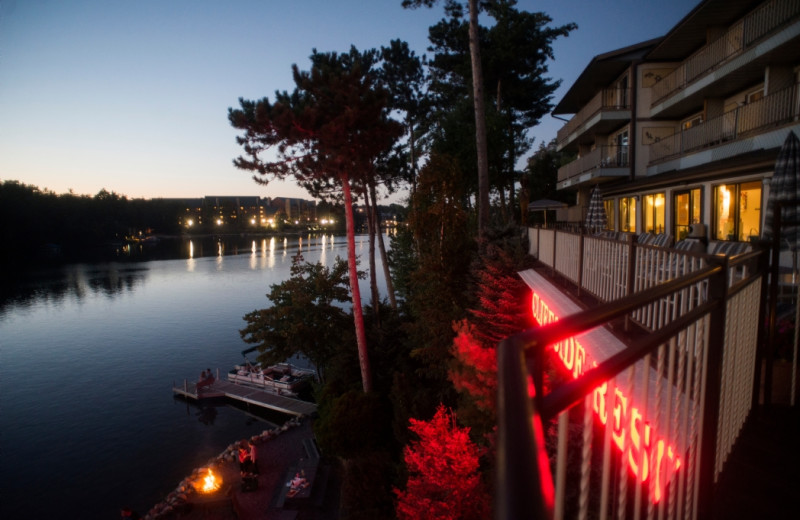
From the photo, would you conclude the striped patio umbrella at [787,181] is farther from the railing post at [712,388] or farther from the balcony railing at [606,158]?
the balcony railing at [606,158]

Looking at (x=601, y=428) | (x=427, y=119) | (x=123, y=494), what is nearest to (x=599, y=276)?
(x=601, y=428)

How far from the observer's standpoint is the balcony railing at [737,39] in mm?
11734

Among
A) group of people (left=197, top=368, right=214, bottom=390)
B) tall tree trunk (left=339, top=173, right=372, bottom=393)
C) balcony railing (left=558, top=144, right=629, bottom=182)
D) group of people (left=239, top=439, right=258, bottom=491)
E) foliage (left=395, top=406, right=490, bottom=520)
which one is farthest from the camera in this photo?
group of people (left=197, top=368, right=214, bottom=390)

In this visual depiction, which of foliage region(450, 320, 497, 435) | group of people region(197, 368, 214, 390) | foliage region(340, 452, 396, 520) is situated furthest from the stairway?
group of people region(197, 368, 214, 390)

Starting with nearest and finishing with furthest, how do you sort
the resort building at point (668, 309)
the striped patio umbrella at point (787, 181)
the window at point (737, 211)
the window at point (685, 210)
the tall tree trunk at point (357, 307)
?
the resort building at point (668, 309) < the striped patio umbrella at point (787, 181) < the window at point (737, 211) < the window at point (685, 210) < the tall tree trunk at point (357, 307)

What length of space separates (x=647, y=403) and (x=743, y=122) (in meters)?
16.4

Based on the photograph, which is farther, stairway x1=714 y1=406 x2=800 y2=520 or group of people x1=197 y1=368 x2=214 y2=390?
group of people x1=197 y1=368 x2=214 y2=390

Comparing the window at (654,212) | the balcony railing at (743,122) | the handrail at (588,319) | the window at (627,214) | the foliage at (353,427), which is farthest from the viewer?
the window at (627,214)

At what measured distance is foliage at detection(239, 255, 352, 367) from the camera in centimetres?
2488

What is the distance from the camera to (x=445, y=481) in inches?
394

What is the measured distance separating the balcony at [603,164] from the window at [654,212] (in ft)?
6.94

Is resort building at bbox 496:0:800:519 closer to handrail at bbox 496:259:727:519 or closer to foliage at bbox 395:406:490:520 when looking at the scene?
handrail at bbox 496:259:727:519

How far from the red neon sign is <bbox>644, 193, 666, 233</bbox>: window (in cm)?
1436

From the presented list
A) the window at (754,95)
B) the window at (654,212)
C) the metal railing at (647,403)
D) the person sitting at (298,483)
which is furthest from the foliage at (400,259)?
the metal railing at (647,403)
